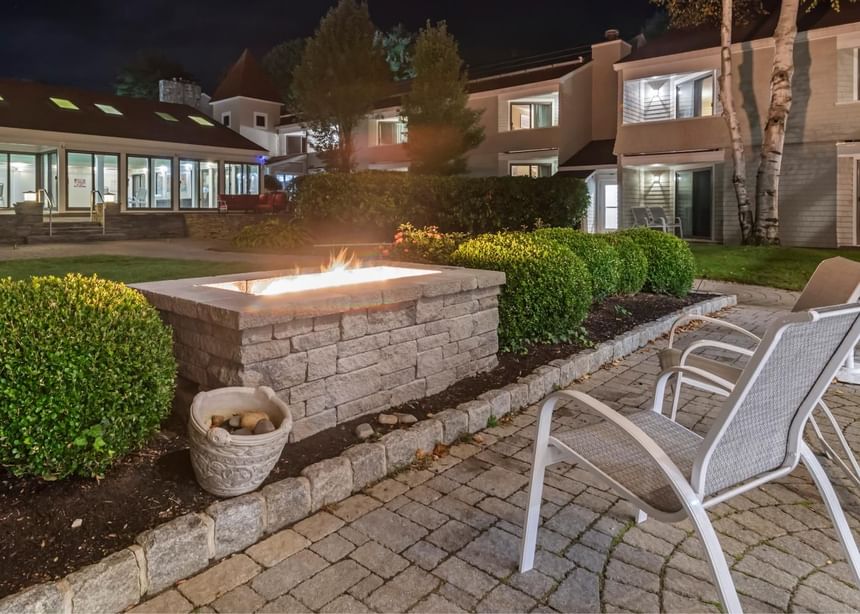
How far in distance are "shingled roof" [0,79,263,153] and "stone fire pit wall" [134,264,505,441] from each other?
23.2m

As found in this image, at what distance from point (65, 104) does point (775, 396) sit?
97.1 feet

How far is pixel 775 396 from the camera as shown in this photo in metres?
2.04

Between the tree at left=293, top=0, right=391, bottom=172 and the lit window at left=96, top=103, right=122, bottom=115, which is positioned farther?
the lit window at left=96, top=103, right=122, bottom=115

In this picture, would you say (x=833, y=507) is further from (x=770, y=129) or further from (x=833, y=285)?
(x=770, y=129)

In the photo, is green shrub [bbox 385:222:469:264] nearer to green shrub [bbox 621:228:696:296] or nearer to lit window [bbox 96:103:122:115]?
green shrub [bbox 621:228:696:296]

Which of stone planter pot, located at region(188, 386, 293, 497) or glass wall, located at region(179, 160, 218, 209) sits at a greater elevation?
glass wall, located at region(179, 160, 218, 209)

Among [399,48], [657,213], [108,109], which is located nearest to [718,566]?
[657,213]

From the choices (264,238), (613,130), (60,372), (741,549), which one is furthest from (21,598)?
(613,130)

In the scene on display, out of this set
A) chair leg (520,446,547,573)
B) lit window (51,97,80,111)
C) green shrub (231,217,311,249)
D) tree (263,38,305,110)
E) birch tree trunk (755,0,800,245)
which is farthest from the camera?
tree (263,38,305,110)

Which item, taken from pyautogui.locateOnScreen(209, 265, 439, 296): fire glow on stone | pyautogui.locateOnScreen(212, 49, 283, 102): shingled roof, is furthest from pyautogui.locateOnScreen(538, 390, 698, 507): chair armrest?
pyautogui.locateOnScreen(212, 49, 283, 102): shingled roof

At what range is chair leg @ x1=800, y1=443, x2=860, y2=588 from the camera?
225cm

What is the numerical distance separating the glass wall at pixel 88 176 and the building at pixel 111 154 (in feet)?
0.13

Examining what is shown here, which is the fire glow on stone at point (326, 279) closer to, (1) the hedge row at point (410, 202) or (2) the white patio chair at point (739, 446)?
(2) the white patio chair at point (739, 446)

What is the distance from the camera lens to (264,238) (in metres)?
14.9
